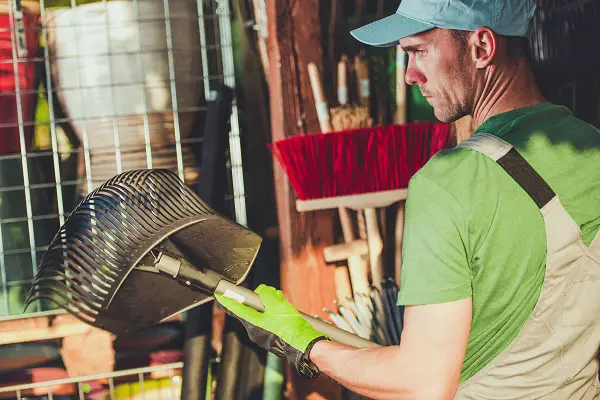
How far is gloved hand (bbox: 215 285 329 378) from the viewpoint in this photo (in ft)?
4.61

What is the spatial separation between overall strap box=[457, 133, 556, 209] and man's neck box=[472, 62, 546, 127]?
0.41 feet

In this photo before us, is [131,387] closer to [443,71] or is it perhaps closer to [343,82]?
[343,82]

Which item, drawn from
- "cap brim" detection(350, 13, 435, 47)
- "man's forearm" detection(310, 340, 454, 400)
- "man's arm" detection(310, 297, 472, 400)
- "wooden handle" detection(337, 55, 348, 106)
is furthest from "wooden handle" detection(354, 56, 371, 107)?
"man's arm" detection(310, 297, 472, 400)

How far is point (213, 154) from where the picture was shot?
2.24 meters

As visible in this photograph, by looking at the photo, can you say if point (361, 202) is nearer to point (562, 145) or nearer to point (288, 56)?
point (288, 56)

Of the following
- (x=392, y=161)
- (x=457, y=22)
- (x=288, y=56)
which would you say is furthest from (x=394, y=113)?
(x=457, y=22)

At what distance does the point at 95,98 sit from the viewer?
7.59ft

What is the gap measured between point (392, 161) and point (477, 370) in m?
0.94

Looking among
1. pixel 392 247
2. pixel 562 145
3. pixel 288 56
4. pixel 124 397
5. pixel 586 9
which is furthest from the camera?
pixel 124 397

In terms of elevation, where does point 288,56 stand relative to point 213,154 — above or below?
above

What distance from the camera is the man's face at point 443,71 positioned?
3.98ft

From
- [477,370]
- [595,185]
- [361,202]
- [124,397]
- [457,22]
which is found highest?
[457,22]

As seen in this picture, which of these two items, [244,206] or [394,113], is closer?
[394,113]

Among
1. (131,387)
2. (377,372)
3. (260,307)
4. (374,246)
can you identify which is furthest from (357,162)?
(131,387)
